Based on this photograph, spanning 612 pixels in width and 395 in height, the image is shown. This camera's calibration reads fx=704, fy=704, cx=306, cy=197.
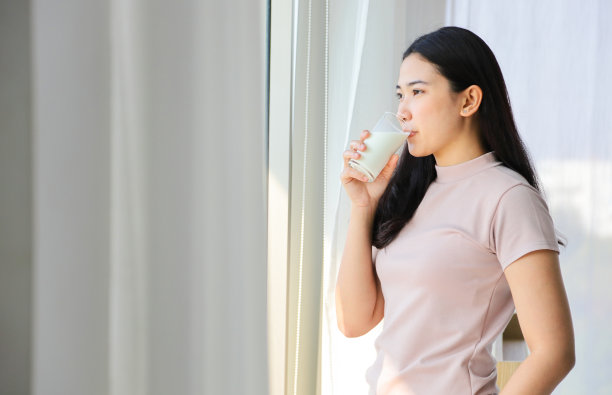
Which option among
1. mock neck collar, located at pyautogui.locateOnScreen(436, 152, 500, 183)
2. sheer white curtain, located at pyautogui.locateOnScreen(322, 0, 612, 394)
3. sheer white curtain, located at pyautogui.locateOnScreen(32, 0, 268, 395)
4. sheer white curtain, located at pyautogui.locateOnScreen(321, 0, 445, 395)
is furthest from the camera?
sheer white curtain, located at pyautogui.locateOnScreen(322, 0, 612, 394)

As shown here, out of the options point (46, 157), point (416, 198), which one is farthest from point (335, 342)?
point (46, 157)

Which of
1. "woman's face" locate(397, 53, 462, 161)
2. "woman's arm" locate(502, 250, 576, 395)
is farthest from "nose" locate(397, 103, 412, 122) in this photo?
"woman's arm" locate(502, 250, 576, 395)

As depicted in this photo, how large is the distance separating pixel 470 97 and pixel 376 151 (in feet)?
0.67

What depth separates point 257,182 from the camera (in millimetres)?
896

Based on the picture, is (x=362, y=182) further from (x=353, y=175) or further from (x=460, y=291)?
(x=460, y=291)

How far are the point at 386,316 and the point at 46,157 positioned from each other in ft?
2.71

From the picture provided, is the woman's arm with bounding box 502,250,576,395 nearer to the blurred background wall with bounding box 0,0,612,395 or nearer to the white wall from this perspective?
the blurred background wall with bounding box 0,0,612,395

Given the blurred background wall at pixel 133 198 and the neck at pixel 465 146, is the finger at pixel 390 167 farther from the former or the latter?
the blurred background wall at pixel 133 198

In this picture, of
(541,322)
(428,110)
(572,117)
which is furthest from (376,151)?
(572,117)

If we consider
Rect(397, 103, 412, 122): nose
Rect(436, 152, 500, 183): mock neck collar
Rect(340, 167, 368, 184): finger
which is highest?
Rect(397, 103, 412, 122): nose

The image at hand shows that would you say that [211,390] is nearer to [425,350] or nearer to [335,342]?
[425,350]

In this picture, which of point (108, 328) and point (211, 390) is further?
point (211, 390)

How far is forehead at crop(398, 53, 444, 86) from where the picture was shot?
1.34 metres

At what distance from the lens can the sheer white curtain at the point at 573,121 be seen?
286 cm
